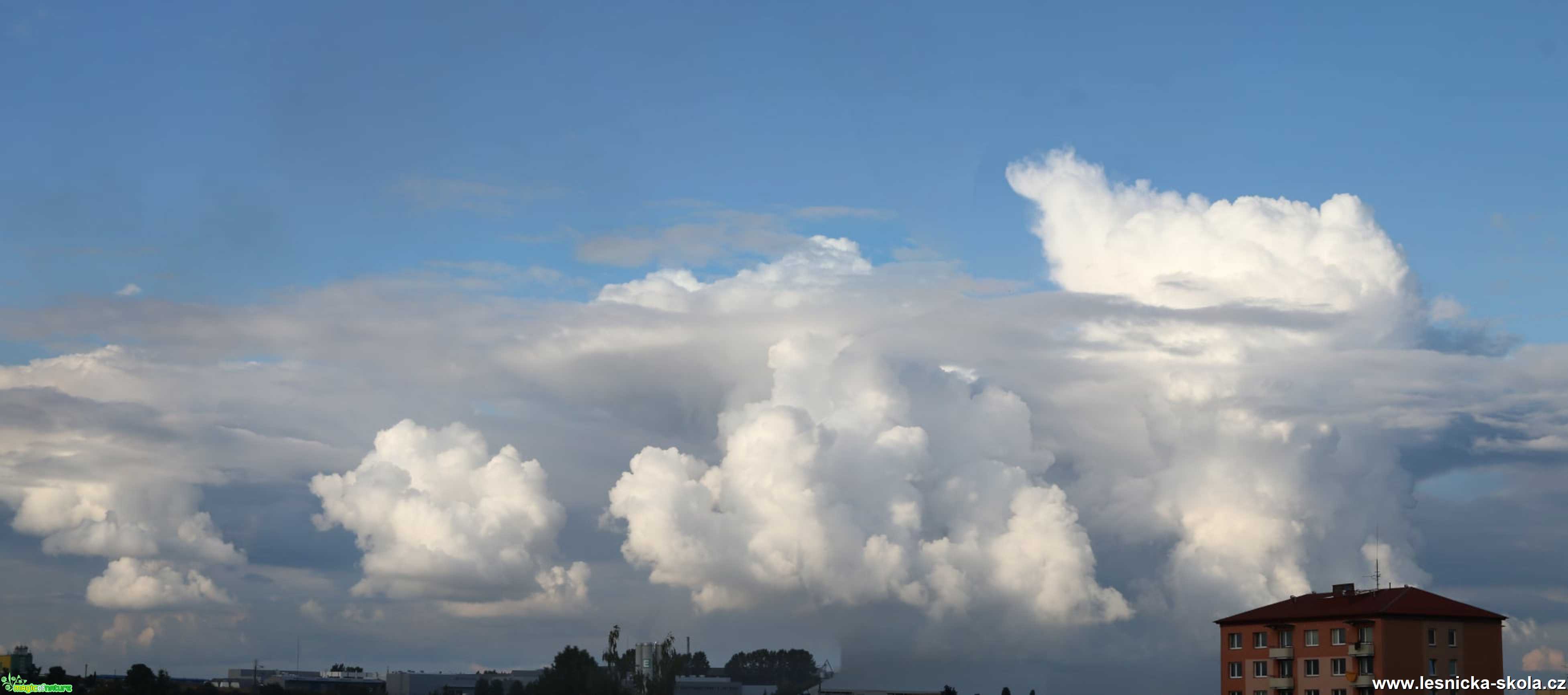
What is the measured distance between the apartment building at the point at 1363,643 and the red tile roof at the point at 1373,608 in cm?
11

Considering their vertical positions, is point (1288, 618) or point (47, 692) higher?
point (1288, 618)

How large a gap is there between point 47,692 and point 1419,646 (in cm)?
17574

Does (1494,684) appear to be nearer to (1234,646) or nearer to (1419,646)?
(1419,646)

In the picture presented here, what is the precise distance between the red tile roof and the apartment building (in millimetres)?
112

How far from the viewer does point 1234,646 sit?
470 ft

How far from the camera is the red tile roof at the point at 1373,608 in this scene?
12838 centimetres

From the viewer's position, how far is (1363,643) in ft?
422

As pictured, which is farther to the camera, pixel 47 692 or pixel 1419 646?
pixel 47 692

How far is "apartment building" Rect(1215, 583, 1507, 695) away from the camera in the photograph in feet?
416

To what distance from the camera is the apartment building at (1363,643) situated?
416 ft

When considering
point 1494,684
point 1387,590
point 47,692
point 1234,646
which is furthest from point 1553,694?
point 47,692

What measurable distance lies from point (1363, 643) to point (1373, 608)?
139 inches

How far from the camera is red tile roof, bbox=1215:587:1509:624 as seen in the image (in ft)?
421

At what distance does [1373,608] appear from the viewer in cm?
13000
